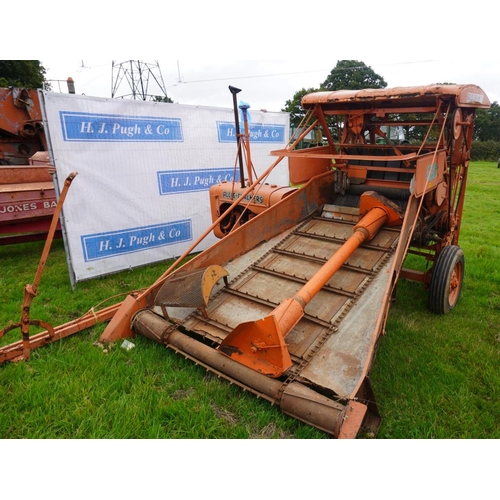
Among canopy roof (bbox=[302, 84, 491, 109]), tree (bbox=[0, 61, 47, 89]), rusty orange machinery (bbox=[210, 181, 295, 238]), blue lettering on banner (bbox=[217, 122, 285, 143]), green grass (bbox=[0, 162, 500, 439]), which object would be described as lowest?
green grass (bbox=[0, 162, 500, 439])

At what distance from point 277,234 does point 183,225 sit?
2.53 metres

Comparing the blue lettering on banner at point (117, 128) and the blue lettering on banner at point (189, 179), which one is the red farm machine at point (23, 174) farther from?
the blue lettering on banner at point (189, 179)

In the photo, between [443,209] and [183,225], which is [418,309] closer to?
[443,209]

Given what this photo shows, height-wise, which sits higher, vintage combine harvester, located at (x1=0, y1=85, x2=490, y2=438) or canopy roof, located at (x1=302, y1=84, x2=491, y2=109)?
→ canopy roof, located at (x1=302, y1=84, x2=491, y2=109)

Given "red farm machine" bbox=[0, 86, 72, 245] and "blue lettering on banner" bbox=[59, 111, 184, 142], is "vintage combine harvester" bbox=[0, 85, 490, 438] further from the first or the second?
"red farm machine" bbox=[0, 86, 72, 245]

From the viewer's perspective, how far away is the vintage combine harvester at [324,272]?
2.73 metres

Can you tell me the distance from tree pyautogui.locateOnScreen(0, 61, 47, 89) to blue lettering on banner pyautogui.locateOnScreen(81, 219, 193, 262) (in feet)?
65.4

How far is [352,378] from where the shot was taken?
2.68 meters

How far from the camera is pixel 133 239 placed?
19.7 feet

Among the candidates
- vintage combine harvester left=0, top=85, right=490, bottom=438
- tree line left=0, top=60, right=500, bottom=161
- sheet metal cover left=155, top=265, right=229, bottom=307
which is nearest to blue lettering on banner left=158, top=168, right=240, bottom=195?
vintage combine harvester left=0, top=85, right=490, bottom=438

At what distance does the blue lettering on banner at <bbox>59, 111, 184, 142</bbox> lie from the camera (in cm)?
509

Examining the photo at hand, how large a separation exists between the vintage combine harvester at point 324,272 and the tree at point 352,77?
36610mm

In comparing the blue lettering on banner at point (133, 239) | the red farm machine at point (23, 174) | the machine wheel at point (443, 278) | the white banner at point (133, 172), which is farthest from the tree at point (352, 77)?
the machine wheel at point (443, 278)

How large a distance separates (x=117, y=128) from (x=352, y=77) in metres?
38.3
